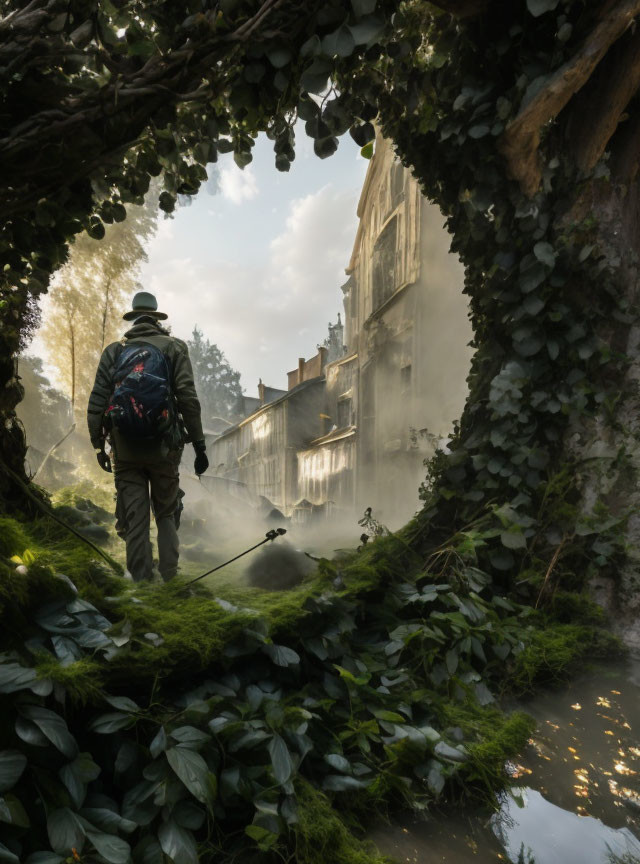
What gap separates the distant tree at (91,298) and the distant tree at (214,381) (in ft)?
128

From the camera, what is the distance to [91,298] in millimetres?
15539

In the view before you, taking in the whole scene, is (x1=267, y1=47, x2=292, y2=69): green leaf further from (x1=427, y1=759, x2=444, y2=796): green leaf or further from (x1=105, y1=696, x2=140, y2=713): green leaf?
(x1=427, y1=759, x2=444, y2=796): green leaf

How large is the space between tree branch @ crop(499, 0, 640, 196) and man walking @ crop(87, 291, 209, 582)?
9.08ft

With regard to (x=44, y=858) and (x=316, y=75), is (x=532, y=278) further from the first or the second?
(x=44, y=858)

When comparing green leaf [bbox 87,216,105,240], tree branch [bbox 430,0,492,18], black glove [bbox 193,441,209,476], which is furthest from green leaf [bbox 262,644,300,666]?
tree branch [bbox 430,0,492,18]

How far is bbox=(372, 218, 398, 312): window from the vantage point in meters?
13.6

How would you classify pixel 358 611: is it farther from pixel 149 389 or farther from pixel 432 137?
pixel 432 137

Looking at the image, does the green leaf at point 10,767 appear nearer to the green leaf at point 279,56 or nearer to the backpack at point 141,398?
the backpack at point 141,398

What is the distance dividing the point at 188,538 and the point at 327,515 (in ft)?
20.4

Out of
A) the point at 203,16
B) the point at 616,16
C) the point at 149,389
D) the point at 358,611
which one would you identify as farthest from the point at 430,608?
the point at 616,16

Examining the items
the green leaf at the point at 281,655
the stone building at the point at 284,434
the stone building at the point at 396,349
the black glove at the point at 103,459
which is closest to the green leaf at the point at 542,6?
the green leaf at the point at 281,655

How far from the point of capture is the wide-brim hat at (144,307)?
418 cm

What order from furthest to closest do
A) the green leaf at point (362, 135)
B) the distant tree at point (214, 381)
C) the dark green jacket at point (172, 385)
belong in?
1. the distant tree at point (214, 381)
2. the dark green jacket at point (172, 385)
3. the green leaf at point (362, 135)

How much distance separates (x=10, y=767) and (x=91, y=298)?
16.6m
